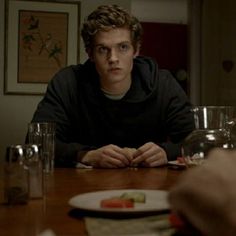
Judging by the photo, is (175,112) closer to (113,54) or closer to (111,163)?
(113,54)

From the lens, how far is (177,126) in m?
2.12

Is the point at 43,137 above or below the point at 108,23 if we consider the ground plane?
below

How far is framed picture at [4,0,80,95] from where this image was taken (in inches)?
138

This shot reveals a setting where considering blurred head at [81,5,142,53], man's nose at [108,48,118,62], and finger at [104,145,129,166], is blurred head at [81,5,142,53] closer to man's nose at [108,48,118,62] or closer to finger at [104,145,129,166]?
man's nose at [108,48,118,62]

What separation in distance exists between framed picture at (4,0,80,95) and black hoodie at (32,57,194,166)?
1.35 m

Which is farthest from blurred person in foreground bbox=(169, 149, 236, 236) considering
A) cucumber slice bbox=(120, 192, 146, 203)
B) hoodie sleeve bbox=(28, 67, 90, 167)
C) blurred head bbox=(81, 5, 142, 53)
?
blurred head bbox=(81, 5, 142, 53)

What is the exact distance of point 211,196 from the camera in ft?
1.58

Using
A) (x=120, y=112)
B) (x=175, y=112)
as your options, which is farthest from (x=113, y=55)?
(x=175, y=112)

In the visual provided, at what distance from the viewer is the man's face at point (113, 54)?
6.90 feet

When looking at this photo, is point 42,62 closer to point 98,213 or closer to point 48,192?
point 48,192

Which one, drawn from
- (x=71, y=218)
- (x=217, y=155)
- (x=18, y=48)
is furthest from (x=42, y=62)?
(x=217, y=155)

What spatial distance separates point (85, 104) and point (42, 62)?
1456 mm

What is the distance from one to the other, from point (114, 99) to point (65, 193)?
1.05 metres

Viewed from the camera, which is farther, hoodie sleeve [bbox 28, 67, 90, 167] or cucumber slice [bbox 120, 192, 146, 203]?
hoodie sleeve [bbox 28, 67, 90, 167]
